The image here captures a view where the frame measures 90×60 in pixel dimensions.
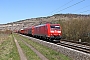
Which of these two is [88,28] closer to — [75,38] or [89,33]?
[89,33]

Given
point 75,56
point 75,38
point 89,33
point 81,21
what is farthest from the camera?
point 75,38

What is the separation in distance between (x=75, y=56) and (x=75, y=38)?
27.5 meters

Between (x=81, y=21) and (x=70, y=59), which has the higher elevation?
(x=81, y=21)

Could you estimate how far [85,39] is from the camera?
39250 millimetres

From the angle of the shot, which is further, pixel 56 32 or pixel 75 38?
pixel 75 38

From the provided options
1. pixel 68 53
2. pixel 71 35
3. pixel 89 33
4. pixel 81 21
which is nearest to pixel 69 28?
pixel 71 35

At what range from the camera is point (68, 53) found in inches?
733

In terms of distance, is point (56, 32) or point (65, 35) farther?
point (65, 35)

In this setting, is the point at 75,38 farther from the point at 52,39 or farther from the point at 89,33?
the point at 52,39

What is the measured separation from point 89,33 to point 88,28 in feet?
4.43

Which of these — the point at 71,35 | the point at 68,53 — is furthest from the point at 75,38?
the point at 68,53

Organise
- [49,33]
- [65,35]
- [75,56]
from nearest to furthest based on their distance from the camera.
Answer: [75,56]
[49,33]
[65,35]

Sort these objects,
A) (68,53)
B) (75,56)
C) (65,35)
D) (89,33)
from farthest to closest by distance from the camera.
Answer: (65,35) < (89,33) < (68,53) < (75,56)

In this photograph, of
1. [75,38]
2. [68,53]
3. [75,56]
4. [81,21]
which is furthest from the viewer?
[75,38]
